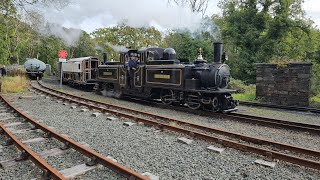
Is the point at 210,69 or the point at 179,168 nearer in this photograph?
the point at 179,168

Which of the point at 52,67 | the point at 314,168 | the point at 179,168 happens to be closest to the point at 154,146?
the point at 179,168

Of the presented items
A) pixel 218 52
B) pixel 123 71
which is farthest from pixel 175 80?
pixel 123 71

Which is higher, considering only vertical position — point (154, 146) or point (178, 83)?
point (178, 83)

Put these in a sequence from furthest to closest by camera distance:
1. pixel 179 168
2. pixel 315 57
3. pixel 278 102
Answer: pixel 315 57
pixel 278 102
pixel 179 168

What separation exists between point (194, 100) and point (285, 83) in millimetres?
4840

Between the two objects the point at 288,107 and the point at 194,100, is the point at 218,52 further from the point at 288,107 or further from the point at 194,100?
the point at 288,107

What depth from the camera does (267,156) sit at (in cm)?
482

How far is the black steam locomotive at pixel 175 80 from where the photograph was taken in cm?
938

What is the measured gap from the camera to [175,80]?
1016 centimetres

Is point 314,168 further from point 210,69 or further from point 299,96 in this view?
point 299,96

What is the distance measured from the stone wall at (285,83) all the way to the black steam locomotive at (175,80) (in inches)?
143

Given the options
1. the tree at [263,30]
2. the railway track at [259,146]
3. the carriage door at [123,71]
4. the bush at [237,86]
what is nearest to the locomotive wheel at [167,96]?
the carriage door at [123,71]

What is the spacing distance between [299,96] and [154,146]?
8618 mm

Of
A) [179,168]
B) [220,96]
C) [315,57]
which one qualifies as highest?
[315,57]
